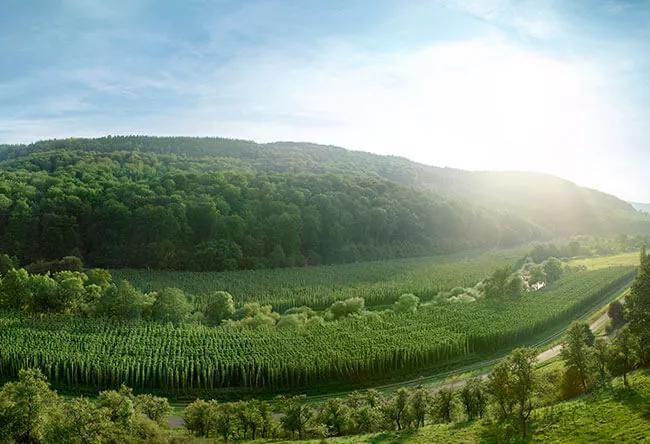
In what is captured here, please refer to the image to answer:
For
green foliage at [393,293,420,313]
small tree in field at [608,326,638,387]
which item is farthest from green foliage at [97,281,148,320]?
small tree in field at [608,326,638,387]

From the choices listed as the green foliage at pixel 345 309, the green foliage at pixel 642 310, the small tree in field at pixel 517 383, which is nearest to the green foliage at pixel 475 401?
the small tree in field at pixel 517 383

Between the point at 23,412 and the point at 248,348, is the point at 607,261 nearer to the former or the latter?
the point at 248,348

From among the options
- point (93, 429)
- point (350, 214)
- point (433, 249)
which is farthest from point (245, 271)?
point (93, 429)

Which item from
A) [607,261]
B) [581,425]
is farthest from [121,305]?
[607,261]

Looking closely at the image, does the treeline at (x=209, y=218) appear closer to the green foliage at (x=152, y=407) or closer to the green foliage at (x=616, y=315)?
the green foliage at (x=616, y=315)

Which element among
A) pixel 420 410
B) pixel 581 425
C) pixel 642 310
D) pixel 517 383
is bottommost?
pixel 420 410

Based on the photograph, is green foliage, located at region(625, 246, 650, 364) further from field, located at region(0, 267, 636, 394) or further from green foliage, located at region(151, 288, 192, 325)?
green foliage, located at region(151, 288, 192, 325)
